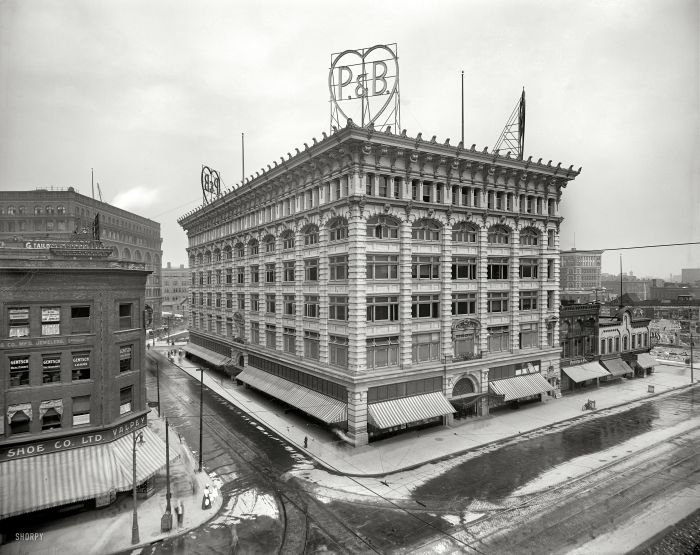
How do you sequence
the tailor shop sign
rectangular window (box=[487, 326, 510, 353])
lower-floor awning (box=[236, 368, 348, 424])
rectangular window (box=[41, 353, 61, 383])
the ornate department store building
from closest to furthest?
the tailor shop sign, rectangular window (box=[41, 353, 61, 383]), lower-floor awning (box=[236, 368, 348, 424]), the ornate department store building, rectangular window (box=[487, 326, 510, 353])

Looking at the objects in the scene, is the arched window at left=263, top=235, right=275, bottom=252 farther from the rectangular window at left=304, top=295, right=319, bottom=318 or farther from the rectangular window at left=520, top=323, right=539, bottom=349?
the rectangular window at left=520, top=323, right=539, bottom=349

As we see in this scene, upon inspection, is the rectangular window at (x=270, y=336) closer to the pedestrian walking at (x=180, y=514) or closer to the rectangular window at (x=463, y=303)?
the rectangular window at (x=463, y=303)

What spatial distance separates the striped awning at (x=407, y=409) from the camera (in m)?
29.8

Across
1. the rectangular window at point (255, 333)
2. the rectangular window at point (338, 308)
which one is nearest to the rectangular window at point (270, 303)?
the rectangular window at point (255, 333)

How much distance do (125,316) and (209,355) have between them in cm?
3296

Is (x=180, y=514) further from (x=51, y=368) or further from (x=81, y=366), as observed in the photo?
(x=51, y=368)

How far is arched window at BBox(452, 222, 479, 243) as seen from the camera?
117ft

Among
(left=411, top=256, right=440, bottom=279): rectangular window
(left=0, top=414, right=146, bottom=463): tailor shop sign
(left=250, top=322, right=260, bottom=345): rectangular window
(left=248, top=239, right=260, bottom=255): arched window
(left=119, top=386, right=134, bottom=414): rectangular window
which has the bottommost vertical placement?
(left=0, top=414, right=146, bottom=463): tailor shop sign

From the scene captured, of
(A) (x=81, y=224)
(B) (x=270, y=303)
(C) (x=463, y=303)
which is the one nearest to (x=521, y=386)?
(C) (x=463, y=303)

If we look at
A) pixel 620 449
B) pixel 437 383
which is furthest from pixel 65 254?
pixel 620 449

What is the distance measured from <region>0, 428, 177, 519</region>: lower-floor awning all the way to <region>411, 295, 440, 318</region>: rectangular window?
64.9 feet

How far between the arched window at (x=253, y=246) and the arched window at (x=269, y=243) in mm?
2488

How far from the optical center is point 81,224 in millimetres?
69688

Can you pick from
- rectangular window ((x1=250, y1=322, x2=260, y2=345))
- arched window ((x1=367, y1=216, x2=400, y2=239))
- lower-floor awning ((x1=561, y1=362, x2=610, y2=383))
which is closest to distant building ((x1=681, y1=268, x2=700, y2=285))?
lower-floor awning ((x1=561, y1=362, x2=610, y2=383))
